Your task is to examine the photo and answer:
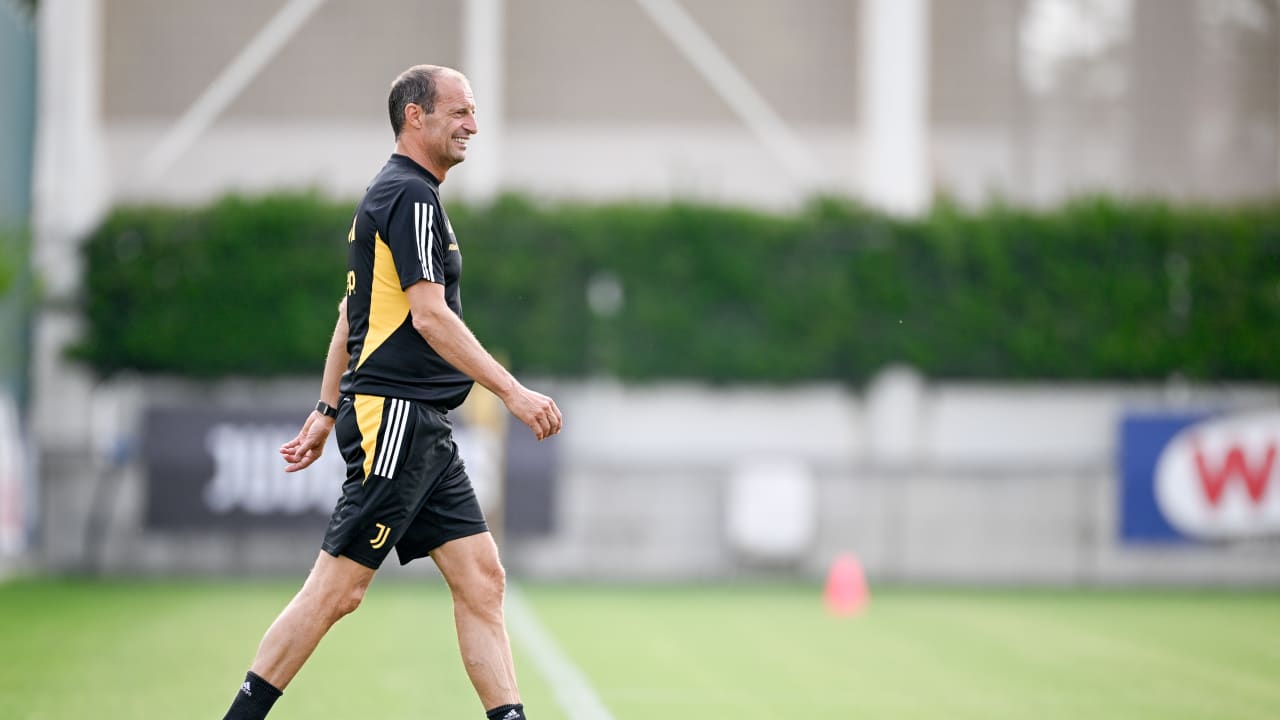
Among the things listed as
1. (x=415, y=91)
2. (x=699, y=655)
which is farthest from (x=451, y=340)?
(x=699, y=655)

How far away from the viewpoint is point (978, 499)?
15750mm

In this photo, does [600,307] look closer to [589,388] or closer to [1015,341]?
[589,388]

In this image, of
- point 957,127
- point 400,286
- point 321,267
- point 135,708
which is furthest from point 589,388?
point 400,286

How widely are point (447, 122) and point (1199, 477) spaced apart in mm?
11867

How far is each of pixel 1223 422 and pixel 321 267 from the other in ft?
28.9

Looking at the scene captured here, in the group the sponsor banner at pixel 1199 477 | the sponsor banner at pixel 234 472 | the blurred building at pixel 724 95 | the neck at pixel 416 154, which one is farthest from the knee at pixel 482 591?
the blurred building at pixel 724 95

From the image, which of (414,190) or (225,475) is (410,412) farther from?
(225,475)

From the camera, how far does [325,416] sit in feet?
17.6

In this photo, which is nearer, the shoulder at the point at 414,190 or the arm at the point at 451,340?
the arm at the point at 451,340

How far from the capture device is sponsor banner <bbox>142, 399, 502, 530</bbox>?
1496 cm

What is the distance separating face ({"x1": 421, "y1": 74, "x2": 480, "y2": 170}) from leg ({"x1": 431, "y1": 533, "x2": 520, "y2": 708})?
1231 mm

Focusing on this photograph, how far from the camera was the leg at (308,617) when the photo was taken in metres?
4.89

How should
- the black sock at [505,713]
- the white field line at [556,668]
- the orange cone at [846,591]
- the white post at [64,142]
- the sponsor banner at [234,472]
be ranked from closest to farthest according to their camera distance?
1. the black sock at [505,713]
2. the white field line at [556,668]
3. the orange cone at [846,591]
4. the sponsor banner at [234,472]
5. the white post at [64,142]

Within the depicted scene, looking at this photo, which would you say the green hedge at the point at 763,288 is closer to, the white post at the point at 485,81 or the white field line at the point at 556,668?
the white post at the point at 485,81
